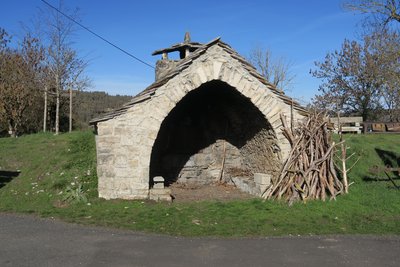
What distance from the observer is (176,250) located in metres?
6.03

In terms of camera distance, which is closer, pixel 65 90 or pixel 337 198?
pixel 337 198

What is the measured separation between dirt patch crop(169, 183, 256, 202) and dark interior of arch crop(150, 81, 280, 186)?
46 centimetres

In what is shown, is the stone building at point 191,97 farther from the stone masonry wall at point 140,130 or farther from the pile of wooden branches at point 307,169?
the pile of wooden branches at point 307,169

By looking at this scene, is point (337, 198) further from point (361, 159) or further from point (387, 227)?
point (361, 159)

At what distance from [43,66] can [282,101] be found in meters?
15.9

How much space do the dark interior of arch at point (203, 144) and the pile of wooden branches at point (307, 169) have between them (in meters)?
2.52

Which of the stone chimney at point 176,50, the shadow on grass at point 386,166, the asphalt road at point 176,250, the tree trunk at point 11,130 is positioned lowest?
the asphalt road at point 176,250

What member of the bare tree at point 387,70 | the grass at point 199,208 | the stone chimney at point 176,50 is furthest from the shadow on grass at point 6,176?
the bare tree at point 387,70

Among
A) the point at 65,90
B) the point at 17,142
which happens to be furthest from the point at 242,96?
the point at 65,90

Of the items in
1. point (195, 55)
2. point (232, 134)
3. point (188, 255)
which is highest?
point (195, 55)

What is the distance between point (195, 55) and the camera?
9812 mm

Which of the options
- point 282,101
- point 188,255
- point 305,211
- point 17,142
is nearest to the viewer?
point 188,255

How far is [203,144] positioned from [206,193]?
2.28 m

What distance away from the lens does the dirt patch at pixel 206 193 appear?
10.7 meters
